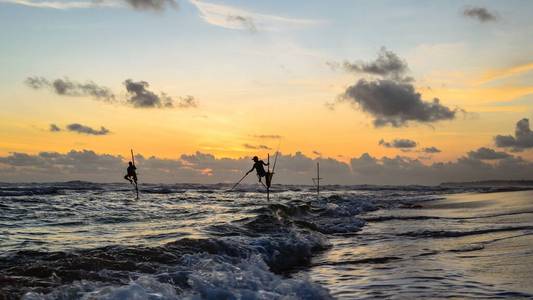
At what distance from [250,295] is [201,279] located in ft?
3.60

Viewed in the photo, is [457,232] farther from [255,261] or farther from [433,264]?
[255,261]

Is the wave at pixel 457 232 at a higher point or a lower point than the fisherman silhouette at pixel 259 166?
lower

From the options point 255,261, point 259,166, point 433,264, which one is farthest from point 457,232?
point 259,166

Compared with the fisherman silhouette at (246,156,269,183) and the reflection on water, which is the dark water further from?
the fisherman silhouette at (246,156,269,183)

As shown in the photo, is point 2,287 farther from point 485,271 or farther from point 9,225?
point 9,225

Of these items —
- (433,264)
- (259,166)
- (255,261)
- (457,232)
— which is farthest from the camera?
(259,166)

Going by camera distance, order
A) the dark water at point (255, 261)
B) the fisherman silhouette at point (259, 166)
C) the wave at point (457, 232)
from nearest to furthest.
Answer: the dark water at point (255, 261) → the wave at point (457, 232) → the fisherman silhouette at point (259, 166)

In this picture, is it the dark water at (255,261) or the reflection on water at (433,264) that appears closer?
the dark water at (255,261)

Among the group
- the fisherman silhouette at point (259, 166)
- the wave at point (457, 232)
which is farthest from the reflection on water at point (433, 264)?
the fisherman silhouette at point (259, 166)

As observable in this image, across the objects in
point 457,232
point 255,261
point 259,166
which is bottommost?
point 255,261

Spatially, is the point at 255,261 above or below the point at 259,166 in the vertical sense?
below

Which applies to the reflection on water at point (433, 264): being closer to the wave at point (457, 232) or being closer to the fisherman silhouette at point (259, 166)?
the wave at point (457, 232)

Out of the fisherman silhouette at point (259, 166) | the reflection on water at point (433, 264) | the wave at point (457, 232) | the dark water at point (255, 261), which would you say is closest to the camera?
the dark water at point (255, 261)

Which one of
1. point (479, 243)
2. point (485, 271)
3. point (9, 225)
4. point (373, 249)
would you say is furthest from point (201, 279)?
point (9, 225)
